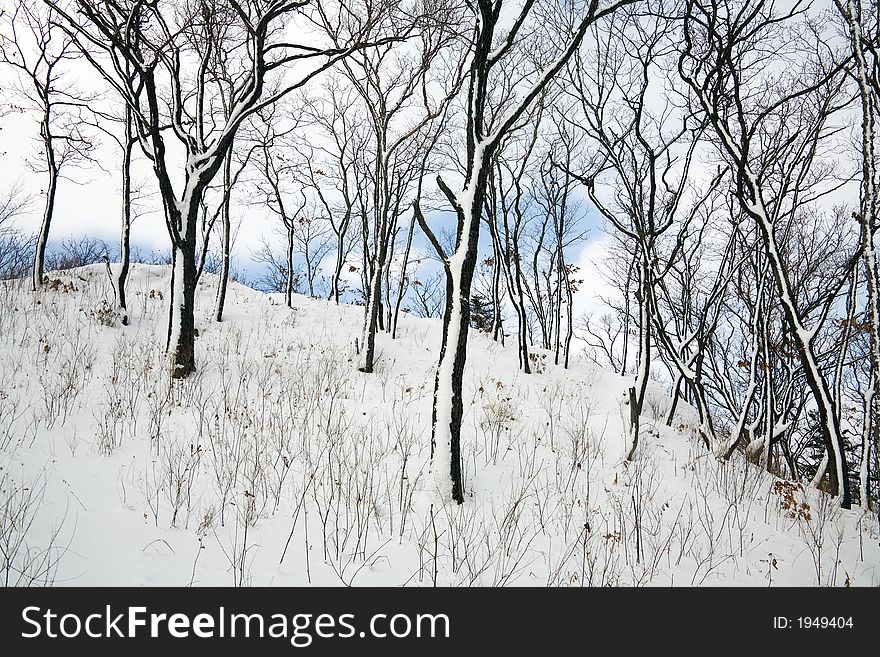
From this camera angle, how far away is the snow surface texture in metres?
2.94

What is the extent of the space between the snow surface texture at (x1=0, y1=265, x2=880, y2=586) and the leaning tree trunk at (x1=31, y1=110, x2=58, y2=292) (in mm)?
5972

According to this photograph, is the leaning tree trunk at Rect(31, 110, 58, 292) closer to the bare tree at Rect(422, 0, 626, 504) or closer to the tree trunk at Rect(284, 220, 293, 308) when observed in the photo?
the tree trunk at Rect(284, 220, 293, 308)

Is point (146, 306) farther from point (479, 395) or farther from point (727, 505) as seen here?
point (727, 505)

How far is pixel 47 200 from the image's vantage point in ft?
41.2

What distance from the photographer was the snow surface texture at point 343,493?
2.94 meters

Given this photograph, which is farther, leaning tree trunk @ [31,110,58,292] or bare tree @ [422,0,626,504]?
leaning tree trunk @ [31,110,58,292]

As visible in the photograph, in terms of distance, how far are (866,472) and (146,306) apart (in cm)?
1472

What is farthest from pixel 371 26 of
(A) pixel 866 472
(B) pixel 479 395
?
(A) pixel 866 472

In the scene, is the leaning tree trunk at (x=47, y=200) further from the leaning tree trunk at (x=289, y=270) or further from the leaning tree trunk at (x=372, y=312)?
the leaning tree trunk at (x=372, y=312)

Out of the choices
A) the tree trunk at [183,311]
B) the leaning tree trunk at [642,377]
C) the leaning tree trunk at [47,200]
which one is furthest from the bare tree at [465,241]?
the leaning tree trunk at [47,200]

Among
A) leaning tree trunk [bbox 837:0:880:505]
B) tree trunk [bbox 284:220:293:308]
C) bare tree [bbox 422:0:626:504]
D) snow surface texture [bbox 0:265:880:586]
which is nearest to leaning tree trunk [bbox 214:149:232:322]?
tree trunk [bbox 284:220:293:308]

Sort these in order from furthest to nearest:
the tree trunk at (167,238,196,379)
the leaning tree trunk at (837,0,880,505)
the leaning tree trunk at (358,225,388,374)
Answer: the leaning tree trunk at (358,225,388,374), the tree trunk at (167,238,196,379), the leaning tree trunk at (837,0,880,505)

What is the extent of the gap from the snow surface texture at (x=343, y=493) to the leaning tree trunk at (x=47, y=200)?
597cm
